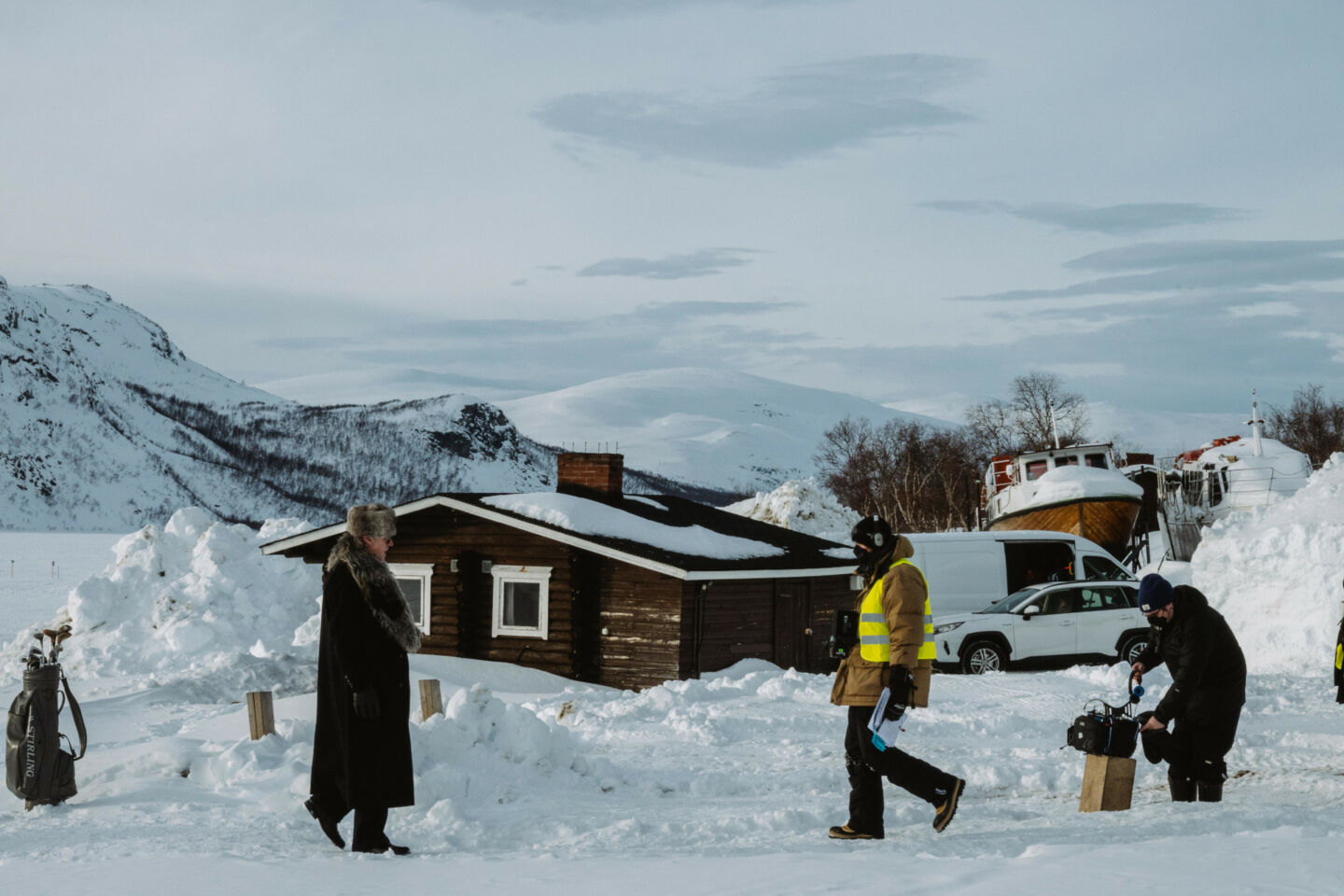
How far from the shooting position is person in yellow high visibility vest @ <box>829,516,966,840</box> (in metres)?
6.91

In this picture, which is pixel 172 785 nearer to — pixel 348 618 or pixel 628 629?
pixel 348 618

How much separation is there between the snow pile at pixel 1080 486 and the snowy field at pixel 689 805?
21.8m

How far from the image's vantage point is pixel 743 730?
40.5 feet

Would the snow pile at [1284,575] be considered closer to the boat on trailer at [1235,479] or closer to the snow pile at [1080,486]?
the snow pile at [1080,486]

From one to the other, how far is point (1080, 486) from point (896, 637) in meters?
35.6

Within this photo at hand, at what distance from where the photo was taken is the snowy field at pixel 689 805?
231 inches

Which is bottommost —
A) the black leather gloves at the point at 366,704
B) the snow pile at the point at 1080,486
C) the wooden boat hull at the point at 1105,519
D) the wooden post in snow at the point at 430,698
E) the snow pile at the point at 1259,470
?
the wooden post in snow at the point at 430,698

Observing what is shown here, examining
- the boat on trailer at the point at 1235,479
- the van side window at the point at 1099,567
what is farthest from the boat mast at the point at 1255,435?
the van side window at the point at 1099,567

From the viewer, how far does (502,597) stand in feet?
68.9

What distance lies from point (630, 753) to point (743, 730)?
156 cm

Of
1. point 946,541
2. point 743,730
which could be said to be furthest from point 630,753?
point 946,541

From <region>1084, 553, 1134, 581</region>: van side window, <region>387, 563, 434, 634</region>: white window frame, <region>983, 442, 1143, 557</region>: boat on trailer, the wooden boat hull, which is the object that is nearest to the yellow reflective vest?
<region>387, 563, 434, 634</region>: white window frame

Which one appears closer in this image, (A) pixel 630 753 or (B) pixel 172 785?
(B) pixel 172 785

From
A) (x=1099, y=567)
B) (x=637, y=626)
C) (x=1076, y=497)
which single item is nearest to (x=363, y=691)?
(x=637, y=626)
